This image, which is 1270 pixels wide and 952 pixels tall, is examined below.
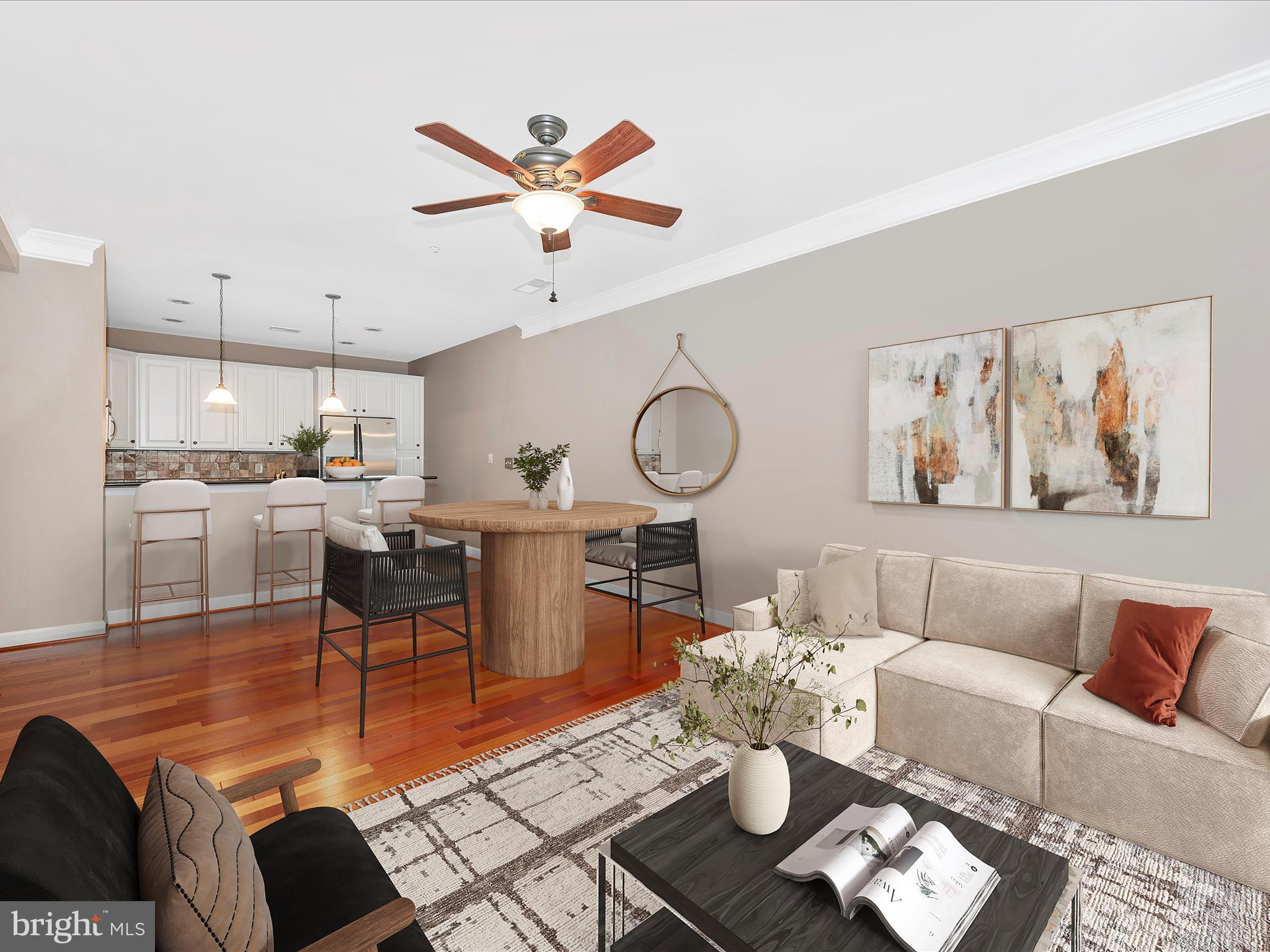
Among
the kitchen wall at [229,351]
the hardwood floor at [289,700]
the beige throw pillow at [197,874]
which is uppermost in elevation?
the kitchen wall at [229,351]

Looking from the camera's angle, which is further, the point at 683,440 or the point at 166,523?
the point at 683,440

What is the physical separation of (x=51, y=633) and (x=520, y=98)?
15.2 feet

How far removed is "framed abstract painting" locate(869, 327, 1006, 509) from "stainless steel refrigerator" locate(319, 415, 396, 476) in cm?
637

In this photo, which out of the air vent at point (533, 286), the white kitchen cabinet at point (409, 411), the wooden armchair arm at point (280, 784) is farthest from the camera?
the white kitchen cabinet at point (409, 411)

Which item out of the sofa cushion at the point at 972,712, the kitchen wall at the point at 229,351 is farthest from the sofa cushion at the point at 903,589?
the kitchen wall at the point at 229,351

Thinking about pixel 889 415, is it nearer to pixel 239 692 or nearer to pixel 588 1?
pixel 588 1

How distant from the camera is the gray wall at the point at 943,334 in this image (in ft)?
8.07

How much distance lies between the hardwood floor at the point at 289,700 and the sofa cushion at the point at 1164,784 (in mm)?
1923

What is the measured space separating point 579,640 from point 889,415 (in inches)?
88.7

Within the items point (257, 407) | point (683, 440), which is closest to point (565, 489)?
point (683, 440)

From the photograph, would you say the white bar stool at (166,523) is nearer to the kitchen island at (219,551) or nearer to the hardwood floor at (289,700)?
the kitchen island at (219,551)

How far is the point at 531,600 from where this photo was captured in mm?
3410

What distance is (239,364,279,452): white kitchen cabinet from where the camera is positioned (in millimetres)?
7082

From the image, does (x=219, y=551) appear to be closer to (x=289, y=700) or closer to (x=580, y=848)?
(x=289, y=700)
